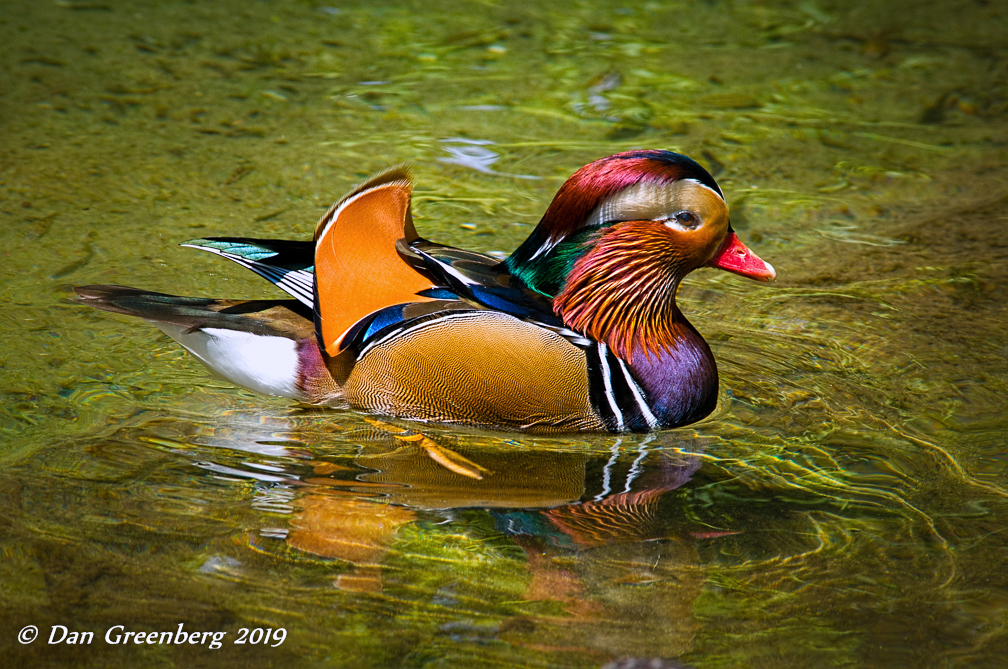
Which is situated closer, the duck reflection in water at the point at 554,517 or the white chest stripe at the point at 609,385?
the duck reflection in water at the point at 554,517

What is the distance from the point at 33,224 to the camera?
17.0ft

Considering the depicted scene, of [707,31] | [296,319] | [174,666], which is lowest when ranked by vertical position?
[174,666]

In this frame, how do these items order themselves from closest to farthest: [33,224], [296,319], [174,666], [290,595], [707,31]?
[174,666], [290,595], [296,319], [33,224], [707,31]

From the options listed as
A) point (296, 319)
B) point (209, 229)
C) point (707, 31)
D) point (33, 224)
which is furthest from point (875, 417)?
point (707, 31)

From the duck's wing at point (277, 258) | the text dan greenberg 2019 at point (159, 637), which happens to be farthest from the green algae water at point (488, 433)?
the duck's wing at point (277, 258)

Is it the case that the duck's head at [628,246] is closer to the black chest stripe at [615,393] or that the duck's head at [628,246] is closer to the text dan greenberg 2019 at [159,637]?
the black chest stripe at [615,393]

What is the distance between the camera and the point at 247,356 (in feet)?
13.2

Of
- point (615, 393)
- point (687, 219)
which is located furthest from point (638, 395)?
point (687, 219)

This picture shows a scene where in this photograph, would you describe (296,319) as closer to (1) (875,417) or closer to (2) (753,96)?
(1) (875,417)

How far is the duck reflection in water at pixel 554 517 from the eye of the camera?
118 inches

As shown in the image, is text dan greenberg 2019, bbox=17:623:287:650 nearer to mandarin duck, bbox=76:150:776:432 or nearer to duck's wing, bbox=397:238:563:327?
mandarin duck, bbox=76:150:776:432

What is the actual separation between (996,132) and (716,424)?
3860mm

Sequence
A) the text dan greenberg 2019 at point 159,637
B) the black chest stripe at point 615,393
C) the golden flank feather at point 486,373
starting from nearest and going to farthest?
the text dan greenberg 2019 at point 159,637
the golden flank feather at point 486,373
the black chest stripe at point 615,393

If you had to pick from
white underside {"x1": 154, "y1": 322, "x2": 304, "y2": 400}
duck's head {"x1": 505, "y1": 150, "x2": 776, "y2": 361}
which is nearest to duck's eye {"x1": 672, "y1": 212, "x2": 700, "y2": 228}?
duck's head {"x1": 505, "y1": 150, "x2": 776, "y2": 361}
